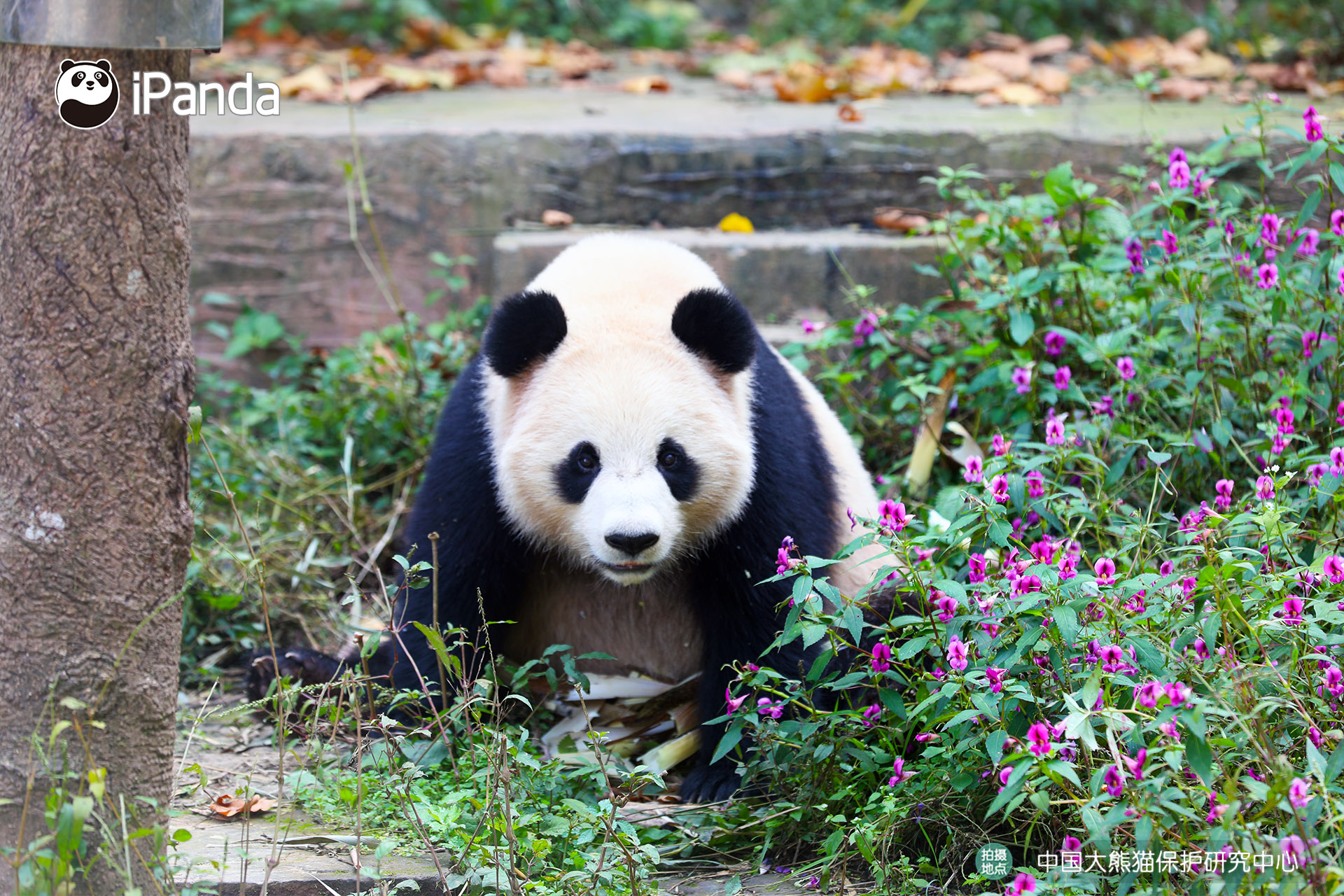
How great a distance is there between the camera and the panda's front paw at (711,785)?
10.6 feet

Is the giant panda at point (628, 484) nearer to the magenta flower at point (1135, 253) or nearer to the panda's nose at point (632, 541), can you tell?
the panda's nose at point (632, 541)

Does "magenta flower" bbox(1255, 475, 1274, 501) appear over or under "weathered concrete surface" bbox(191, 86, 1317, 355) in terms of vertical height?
under

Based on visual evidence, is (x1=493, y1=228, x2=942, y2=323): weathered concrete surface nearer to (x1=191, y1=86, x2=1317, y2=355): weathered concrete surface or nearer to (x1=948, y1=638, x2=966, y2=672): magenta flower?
(x1=191, y1=86, x2=1317, y2=355): weathered concrete surface

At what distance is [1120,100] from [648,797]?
4610 millimetres

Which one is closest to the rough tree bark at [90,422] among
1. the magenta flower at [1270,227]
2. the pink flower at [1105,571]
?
the pink flower at [1105,571]

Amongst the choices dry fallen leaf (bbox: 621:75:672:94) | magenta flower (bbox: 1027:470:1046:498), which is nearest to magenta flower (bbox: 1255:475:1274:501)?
magenta flower (bbox: 1027:470:1046:498)

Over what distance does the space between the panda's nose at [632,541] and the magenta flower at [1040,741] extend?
1.07 meters

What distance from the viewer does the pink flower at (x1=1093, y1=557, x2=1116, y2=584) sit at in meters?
2.49

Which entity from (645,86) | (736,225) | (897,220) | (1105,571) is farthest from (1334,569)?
(645,86)

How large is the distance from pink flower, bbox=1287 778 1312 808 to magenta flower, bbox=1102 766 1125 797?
0.85 ft

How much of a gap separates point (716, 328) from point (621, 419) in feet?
1.21

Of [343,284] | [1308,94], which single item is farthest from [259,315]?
[1308,94]

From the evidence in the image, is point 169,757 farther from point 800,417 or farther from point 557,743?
point 800,417

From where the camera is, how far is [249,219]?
5395mm
